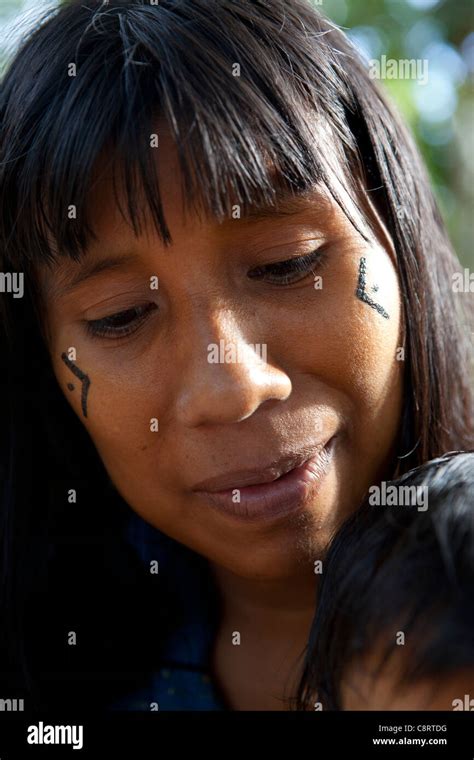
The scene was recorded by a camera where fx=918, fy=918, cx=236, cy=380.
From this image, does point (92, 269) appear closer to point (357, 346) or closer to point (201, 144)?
point (201, 144)

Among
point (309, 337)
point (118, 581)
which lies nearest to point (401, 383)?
point (309, 337)

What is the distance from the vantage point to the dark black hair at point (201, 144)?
148 cm

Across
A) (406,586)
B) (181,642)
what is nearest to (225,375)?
(406,586)

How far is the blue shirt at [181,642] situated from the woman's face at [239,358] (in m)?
0.30

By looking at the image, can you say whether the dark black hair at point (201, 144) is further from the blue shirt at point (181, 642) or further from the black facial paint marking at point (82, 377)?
the blue shirt at point (181, 642)

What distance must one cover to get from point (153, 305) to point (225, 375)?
0.20m

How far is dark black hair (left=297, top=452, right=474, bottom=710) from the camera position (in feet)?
4.18

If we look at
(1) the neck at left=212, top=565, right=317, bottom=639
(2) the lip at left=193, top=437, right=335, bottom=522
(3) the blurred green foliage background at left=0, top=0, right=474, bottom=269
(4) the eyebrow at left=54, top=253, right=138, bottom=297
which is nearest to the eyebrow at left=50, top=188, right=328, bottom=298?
(4) the eyebrow at left=54, top=253, right=138, bottom=297

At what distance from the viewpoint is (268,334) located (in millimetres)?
1534

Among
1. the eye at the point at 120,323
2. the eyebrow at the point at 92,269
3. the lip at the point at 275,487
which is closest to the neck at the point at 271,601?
the lip at the point at 275,487

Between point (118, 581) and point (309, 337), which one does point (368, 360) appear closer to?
point (309, 337)

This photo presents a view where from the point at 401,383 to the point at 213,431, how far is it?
15.5 inches

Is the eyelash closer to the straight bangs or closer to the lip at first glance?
the straight bangs

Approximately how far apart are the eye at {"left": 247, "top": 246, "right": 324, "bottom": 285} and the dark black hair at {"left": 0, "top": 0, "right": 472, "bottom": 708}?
0.12 m
